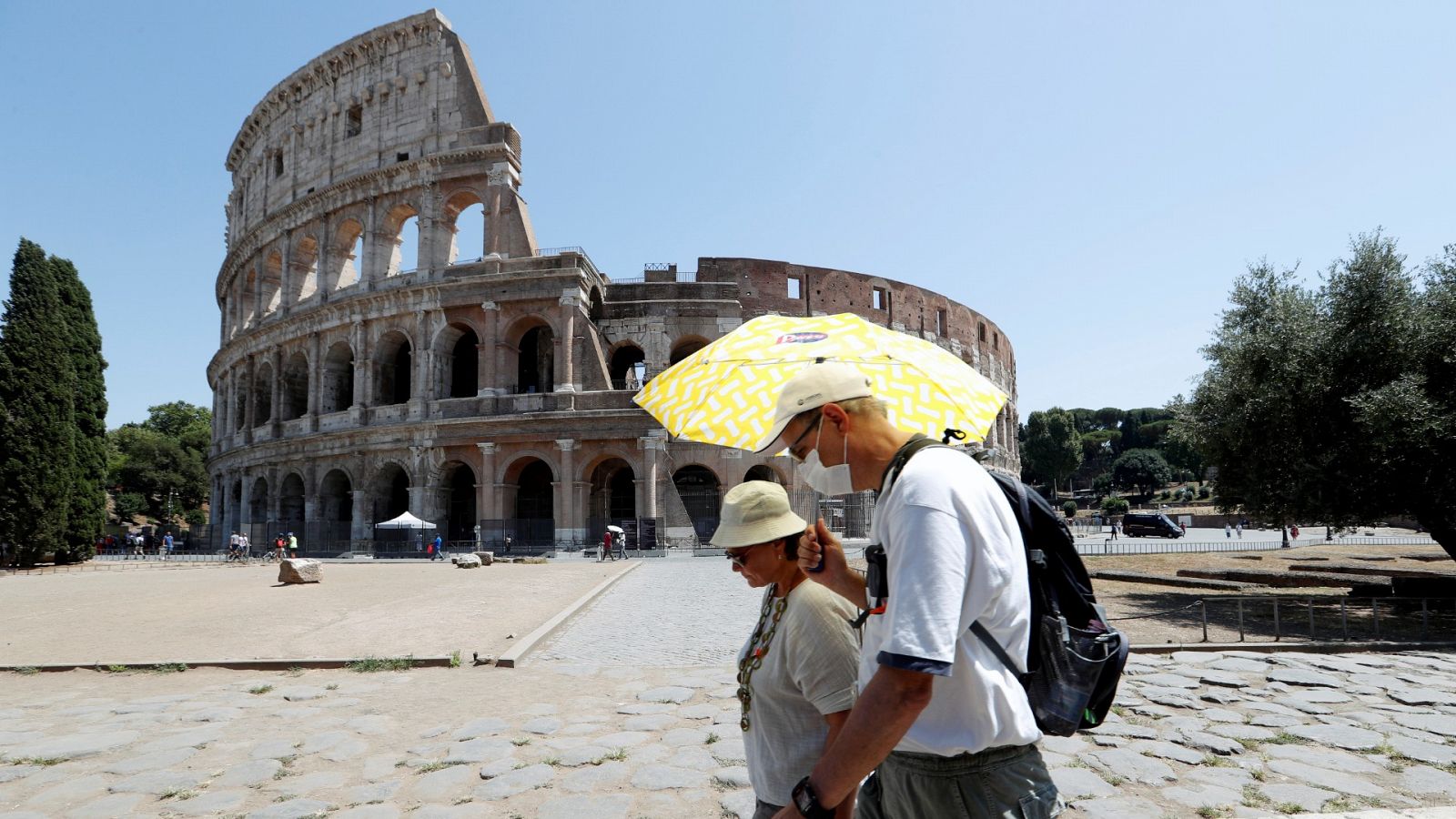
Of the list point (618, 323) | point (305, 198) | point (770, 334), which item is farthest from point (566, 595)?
point (305, 198)

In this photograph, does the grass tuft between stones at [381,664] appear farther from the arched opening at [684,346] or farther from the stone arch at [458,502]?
the arched opening at [684,346]

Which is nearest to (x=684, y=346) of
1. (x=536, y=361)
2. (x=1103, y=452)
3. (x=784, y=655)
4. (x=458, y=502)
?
(x=536, y=361)

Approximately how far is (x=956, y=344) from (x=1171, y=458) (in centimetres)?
5269

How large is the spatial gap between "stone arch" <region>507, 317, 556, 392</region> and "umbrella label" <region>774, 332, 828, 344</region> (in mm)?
25912

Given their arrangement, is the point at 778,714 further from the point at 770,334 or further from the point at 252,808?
the point at 252,808

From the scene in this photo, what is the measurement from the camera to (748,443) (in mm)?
2797

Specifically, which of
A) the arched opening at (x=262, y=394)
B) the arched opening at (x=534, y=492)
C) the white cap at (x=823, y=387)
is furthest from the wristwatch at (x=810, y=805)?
the arched opening at (x=262, y=394)

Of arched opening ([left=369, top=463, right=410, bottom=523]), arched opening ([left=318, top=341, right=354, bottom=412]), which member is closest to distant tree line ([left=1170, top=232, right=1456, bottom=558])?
arched opening ([left=369, top=463, right=410, bottom=523])

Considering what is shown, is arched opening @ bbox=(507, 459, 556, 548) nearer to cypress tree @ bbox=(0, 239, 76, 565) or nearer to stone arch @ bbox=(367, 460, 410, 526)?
stone arch @ bbox=(367, 460, 410, 526)

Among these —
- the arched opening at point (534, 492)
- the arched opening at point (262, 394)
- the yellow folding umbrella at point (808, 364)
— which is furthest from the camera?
the arched opening at point (262, 394)

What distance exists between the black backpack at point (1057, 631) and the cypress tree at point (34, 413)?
33.3 m

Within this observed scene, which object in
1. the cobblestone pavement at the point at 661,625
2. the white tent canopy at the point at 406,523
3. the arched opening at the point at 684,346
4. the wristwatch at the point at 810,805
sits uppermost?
the arched opening at the point at 684,346

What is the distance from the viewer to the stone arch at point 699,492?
1155 inches

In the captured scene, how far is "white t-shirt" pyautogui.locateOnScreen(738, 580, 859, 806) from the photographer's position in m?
1.91
